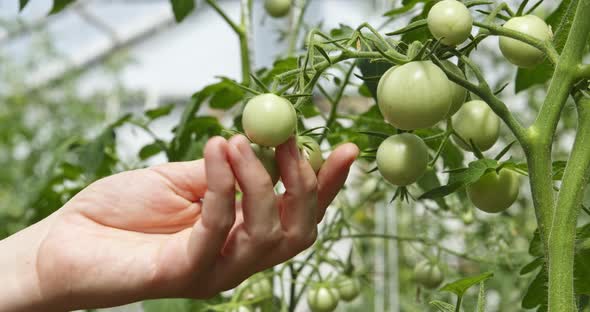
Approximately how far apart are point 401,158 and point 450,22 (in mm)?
102

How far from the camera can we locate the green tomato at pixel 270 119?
0.46m

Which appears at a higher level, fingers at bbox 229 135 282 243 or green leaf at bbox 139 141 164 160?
fingers at bbox 229 135 282 243

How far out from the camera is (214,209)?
52 cm

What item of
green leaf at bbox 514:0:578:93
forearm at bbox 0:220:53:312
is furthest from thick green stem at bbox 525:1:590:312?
forearm at bbox 0:220:53:312

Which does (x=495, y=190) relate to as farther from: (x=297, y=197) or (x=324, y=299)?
(x=324, y=299)

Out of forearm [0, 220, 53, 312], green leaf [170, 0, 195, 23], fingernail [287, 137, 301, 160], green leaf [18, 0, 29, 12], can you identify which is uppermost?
fingernail [287, 137, 301, 160]

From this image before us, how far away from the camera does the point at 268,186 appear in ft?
1.68

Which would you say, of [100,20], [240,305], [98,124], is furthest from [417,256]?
[100,20]

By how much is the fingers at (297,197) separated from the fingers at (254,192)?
0.4 inches

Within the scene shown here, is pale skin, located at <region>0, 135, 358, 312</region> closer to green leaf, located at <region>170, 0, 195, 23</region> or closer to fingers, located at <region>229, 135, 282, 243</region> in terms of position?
fingers, located at <region>229, 135, 282, 243</region>

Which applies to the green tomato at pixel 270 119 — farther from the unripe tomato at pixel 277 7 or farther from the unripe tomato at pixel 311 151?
the unripe tomato at pixel 277 7

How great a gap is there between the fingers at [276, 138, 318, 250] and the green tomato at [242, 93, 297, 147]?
23 mm

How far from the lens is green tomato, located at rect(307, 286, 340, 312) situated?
3.22ft

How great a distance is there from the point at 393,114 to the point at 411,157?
45 millimetres
